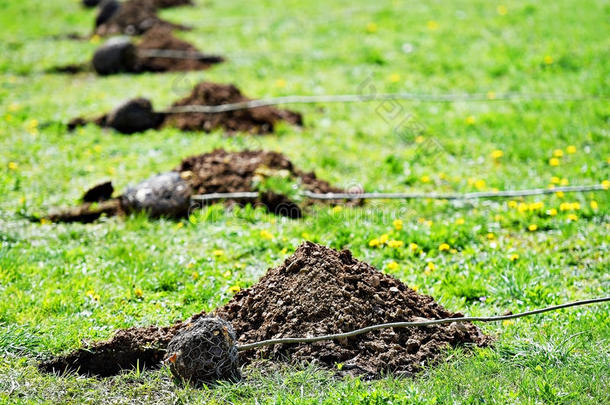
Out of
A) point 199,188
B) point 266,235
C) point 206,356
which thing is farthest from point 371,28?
point 206,356

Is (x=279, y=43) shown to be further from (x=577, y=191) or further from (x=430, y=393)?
(x=430, y=393)

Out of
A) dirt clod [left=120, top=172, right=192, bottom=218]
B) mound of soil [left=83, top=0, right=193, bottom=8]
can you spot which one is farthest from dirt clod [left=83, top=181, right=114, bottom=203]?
mound of soil [left=83, top=0, right=193, bottom=8]

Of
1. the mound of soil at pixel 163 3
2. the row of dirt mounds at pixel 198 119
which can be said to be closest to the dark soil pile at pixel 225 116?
the row of dirt mounds at pixel 198 119

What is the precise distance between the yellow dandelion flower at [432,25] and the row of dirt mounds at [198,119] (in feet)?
15.1

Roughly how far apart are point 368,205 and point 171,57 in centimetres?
623

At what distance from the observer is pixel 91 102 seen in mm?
10078

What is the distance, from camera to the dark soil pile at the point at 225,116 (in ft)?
29.2

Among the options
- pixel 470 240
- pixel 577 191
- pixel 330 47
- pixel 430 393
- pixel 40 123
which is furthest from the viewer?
pixel 330 47

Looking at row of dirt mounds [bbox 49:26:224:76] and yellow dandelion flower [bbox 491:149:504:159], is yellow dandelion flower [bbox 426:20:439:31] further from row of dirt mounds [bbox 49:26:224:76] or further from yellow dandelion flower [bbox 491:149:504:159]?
yellow dandelion flower [bbox 491:149:504:159]

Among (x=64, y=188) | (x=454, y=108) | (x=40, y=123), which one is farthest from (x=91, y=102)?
(x=454, y=108)

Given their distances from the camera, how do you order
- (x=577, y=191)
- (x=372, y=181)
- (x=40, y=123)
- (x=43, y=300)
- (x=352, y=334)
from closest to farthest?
(x=352, y=334), (x=43, y=300), (x=577, y=191), (x=372, y=181), (x=40, y=123)

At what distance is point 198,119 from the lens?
29.6ft

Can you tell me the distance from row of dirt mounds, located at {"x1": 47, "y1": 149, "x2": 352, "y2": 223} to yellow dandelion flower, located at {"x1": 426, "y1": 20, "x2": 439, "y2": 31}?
21.0 feet

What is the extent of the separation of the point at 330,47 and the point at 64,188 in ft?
20.6
